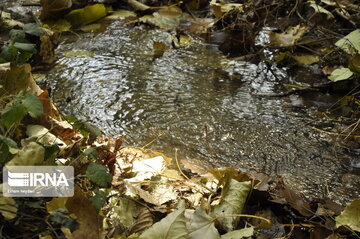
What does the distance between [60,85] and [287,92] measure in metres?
1.27

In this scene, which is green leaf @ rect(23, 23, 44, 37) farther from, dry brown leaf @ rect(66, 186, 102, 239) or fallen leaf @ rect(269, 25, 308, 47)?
fallen leaf @ rect(269, 25, 308, 47)

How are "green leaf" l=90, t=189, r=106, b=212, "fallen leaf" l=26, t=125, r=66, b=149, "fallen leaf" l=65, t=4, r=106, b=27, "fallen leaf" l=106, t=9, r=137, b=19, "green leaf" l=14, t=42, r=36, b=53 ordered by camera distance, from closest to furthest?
1. "green leaf" l=90, t=189, r=106, b=212
2. "fallen leaf" l=26, t=125, r=66, b=149
3. "green leaf" l=14, t=42, r=36, b=53
4. "fallen leaf" l=65, t=4, r=106, b=27
5. "fallen leaf" l=106, t=9, r=137, b=19

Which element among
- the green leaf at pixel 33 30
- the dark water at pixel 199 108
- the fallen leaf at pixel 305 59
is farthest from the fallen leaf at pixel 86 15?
the fallen leaf at pixel 305 59

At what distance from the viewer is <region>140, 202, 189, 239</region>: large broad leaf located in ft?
4.25

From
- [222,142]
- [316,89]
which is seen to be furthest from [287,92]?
[222,142]

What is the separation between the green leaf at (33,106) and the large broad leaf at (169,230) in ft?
1.49

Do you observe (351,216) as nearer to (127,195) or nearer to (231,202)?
(231,202)

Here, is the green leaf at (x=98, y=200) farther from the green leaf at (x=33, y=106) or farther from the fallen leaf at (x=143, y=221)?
the green leaf at (x=33, y=106)

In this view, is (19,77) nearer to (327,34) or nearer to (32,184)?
(32,184)

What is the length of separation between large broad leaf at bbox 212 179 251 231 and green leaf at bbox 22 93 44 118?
63 centimetres

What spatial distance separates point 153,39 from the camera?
3.20 m

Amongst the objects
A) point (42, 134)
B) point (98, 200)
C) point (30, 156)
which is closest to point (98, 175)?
point (98, 200)

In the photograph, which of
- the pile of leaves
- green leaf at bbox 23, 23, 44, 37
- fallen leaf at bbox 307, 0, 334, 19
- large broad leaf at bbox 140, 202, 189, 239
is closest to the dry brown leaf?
the pile of leaves

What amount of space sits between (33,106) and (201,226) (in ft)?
1.99
